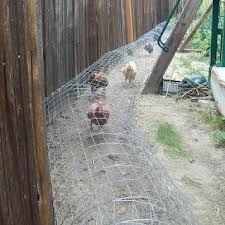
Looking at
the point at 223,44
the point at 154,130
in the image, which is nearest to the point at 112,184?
the point at 154,130

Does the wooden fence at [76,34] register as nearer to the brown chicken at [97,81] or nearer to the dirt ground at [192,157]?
the brown chicken at [97,81]

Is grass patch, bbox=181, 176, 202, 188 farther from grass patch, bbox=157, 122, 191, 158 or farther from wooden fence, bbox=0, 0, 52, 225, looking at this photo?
wooden fence, bbox=0, 0, 52, 225

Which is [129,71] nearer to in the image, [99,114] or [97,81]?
[97,81]

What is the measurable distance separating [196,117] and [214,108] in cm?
42

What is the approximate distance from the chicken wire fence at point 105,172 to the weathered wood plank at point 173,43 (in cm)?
109

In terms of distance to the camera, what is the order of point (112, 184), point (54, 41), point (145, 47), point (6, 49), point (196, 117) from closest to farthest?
point (6, 49), point (112, 184), point (54, 41), point (196, 117), point (145, 47)

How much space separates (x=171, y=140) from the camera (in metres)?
5.00

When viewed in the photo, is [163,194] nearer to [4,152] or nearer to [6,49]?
[4,152]

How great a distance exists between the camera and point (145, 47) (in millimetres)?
9258

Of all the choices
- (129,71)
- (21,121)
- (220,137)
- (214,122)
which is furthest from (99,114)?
(21,121)

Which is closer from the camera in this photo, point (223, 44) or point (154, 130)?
point (154, 130)

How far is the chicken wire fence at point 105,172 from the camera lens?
2990mm

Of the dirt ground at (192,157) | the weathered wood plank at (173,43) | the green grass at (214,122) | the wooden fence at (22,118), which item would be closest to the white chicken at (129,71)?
the weathered wood plank at (173,43)

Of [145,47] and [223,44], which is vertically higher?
[223,44]
